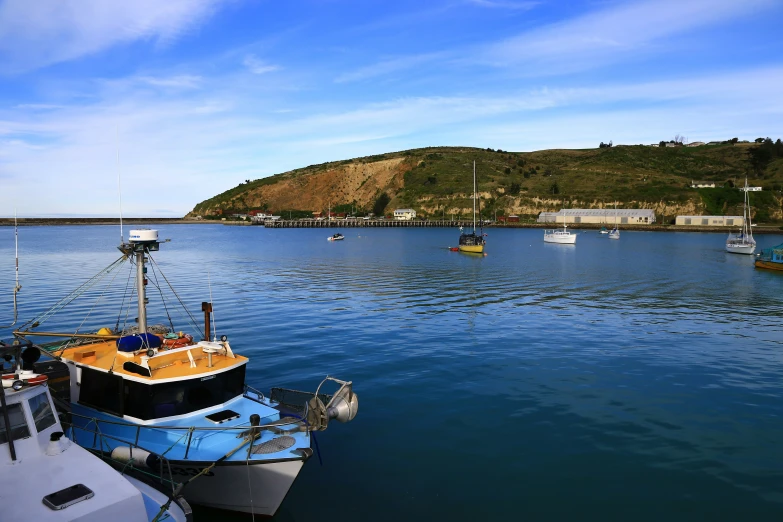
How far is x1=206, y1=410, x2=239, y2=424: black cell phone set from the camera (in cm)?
1364

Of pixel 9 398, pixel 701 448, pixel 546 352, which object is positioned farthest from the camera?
pixel 546 352

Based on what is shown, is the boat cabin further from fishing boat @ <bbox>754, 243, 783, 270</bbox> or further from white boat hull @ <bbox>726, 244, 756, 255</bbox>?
white boat hull @ <bbox>726, 244, 756, 255</bbox>

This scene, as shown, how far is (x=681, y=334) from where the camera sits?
1225 inches

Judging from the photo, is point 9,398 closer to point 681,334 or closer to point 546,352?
point 546,352

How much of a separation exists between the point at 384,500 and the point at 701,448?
34.5ft

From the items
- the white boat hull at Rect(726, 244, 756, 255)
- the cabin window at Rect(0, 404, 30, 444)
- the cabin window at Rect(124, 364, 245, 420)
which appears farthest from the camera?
the white boat hull at Rect(726, 244, 756, 255)

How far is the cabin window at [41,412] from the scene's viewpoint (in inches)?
434

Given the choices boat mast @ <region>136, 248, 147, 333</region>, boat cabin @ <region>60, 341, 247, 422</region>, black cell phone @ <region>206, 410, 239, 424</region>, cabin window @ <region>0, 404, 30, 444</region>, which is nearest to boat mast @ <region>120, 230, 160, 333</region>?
boat mast @ <region>136, 248, 147, 333</region>

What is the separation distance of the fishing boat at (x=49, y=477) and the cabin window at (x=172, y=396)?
2.30m

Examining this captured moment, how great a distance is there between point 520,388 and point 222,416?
12855 millimetres

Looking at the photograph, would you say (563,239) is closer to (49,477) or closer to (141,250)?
(141,250)

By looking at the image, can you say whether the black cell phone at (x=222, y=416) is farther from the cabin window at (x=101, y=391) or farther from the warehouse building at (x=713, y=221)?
the warehouse building at (x=713, y=221)

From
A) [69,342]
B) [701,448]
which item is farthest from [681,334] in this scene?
[69,342]

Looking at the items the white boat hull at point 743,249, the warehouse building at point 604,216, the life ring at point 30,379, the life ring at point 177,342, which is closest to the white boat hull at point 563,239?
the white boat hull at point 743,249
